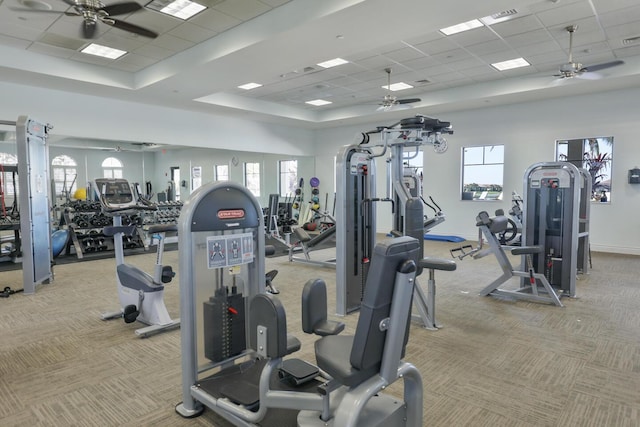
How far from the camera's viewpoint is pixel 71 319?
4.07 m

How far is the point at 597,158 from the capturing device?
8156mm

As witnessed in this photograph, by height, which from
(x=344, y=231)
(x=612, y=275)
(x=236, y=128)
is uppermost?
(x=236, y=128)

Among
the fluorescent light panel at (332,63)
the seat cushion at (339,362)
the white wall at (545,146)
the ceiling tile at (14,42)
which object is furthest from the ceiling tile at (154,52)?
the white wall at (545,146)

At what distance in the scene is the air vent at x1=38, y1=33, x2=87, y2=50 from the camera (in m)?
5.67

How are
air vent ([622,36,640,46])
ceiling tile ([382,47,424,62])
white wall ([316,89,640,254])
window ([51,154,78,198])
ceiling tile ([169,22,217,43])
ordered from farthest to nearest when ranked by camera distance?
window ([51,154,78,198]) < white wall ([316,89,640,254]) < ceiling tile ([382,47,424,62]) < air vent ([622,36,640,46]) < ceiling tile ([169,22,217,43])

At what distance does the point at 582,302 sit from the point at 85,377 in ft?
16.7

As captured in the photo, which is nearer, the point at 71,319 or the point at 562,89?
the point at 71,319

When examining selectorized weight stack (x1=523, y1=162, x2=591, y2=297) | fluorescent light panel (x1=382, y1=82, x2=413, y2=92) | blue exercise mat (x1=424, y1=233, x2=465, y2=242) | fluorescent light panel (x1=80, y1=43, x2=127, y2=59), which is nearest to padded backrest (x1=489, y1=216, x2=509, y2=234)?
selectorized weight stack (x1=523, y1=162, x2=591, y2=297)

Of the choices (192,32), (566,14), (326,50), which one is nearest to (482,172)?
(566,14)

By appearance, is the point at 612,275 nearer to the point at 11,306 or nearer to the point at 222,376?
the point at 222,376

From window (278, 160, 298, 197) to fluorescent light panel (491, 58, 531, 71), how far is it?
22.7 feet

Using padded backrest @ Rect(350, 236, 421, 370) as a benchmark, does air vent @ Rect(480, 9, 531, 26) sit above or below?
above

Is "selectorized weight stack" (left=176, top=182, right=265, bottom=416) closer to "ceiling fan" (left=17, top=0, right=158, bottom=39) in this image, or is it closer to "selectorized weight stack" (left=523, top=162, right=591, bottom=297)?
"ceiling fan" (left=17, top=0, right=158, bottom=39)

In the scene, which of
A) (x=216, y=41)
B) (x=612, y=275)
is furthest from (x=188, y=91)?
(x=612, y=275)
